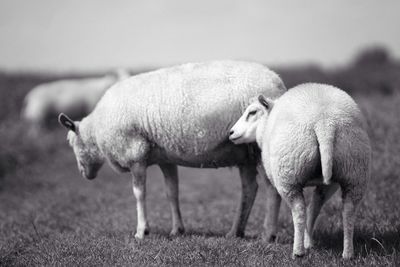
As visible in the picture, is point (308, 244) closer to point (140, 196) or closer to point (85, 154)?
point (140, 196)

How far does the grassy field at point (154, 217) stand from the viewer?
199 inches

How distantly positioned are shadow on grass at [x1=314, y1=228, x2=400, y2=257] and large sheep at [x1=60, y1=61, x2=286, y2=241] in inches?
40.1

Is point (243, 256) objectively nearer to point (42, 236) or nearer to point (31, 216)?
point (42, 236)

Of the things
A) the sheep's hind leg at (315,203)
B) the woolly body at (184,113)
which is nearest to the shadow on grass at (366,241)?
the sheep's hind leg at (315,203)

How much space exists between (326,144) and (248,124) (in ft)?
4.21

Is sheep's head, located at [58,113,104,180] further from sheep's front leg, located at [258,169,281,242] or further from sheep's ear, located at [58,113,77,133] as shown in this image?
sheep's front leg, located at [258,169,281,242]

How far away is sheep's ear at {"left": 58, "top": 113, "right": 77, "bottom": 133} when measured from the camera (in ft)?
23.9

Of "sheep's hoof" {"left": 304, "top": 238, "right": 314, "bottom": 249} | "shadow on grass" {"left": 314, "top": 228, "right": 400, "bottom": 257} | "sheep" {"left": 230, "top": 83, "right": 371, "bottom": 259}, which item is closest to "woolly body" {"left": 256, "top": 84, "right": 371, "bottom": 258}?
"sheep" {"left": 230, "top": 83, "right": 371, "bottom": 259}

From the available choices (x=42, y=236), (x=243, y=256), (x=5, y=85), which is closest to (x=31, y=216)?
(x=42, y=236)

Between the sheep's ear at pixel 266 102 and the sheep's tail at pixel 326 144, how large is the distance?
2.90 ft

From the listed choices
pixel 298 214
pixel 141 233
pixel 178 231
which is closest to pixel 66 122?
pixel 141 233

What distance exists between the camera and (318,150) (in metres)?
4.60

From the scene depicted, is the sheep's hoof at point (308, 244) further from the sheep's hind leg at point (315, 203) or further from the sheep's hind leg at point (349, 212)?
the sheep's hind leg at point (349, 212)

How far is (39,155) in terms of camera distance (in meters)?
13.9
